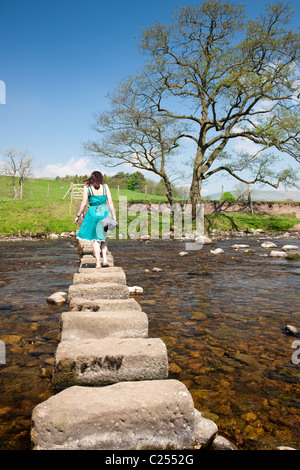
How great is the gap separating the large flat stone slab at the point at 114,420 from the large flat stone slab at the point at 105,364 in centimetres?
43

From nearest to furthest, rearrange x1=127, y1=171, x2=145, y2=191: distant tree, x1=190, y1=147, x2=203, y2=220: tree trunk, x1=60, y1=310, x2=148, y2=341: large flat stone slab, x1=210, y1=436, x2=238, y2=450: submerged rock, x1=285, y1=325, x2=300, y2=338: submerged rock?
x1=210, y1=436, x2=238, y2=450: submerged rock → x1=60, y1=310, x2=148, y2=341: large flat stone slab → x1=285, y1=325, x2=300, y2=338: submerged rock → x1=190, y1=147, x2=203, y2=220: tree trunk → x1=127, y1=171, x2=145, y2=191: distant tree

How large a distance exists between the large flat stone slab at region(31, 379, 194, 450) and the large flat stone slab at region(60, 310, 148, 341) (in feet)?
3.40

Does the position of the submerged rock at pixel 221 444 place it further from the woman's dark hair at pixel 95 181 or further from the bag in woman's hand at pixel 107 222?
the woman's dark hair at pixel 95 181

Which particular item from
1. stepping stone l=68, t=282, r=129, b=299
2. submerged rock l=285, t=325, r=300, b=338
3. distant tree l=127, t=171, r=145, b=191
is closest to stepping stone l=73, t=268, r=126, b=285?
stepping stone l=68, t=282, r=129, b=299

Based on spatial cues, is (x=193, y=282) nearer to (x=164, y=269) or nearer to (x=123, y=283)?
(x=164, y=269)

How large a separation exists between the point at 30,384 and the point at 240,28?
2573 centimetres

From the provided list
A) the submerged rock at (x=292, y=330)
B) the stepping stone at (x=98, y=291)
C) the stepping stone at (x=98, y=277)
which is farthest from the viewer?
the stepping stone at (x=98, y=277)

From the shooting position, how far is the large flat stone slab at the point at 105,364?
108 inches

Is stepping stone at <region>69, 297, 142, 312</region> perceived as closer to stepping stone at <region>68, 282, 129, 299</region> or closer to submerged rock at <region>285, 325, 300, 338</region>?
stepping stone at <region>68, 282, 129, 299</region>

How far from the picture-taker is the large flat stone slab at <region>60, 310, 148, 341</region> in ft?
10.9

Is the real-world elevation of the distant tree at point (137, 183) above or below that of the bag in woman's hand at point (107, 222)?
above

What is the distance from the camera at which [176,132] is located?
88.4 ft

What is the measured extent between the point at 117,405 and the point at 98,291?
2.43 meters

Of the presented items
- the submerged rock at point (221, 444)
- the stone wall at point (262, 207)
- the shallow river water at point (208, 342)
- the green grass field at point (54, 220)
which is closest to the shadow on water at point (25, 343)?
the shallow river water at point (208, 342)
